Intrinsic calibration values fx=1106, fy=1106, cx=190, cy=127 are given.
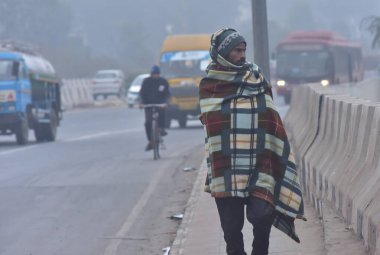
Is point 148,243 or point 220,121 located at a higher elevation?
point 220,121

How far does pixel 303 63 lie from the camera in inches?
1997

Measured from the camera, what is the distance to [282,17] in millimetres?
120000

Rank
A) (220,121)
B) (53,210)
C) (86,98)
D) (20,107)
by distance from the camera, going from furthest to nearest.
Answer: (86,98), (20,107), (53,210), (220,121)

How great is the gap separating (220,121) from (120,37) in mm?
96292

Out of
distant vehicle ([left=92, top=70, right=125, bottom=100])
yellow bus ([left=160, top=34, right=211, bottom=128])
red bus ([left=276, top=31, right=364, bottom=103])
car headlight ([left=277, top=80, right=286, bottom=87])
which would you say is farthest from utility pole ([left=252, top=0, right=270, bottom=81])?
distant vehicle ([left=92, top=70, right=125, bottom=100])

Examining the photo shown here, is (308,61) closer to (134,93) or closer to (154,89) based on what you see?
(134,93)

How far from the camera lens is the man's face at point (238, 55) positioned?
265 inches

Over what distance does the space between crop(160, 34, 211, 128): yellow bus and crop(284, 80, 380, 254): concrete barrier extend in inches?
808

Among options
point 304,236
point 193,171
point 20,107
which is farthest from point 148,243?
point 20,107

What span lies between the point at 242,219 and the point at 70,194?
8.55 meters

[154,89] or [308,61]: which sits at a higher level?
[154,89]

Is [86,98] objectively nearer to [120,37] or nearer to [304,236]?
[120,37]

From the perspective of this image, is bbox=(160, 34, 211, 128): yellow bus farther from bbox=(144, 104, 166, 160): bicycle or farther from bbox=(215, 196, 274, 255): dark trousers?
bbox=(215, 196, 274, 255): dark trousers

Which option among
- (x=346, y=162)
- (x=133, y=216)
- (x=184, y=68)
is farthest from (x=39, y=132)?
(x=346, y=162)
